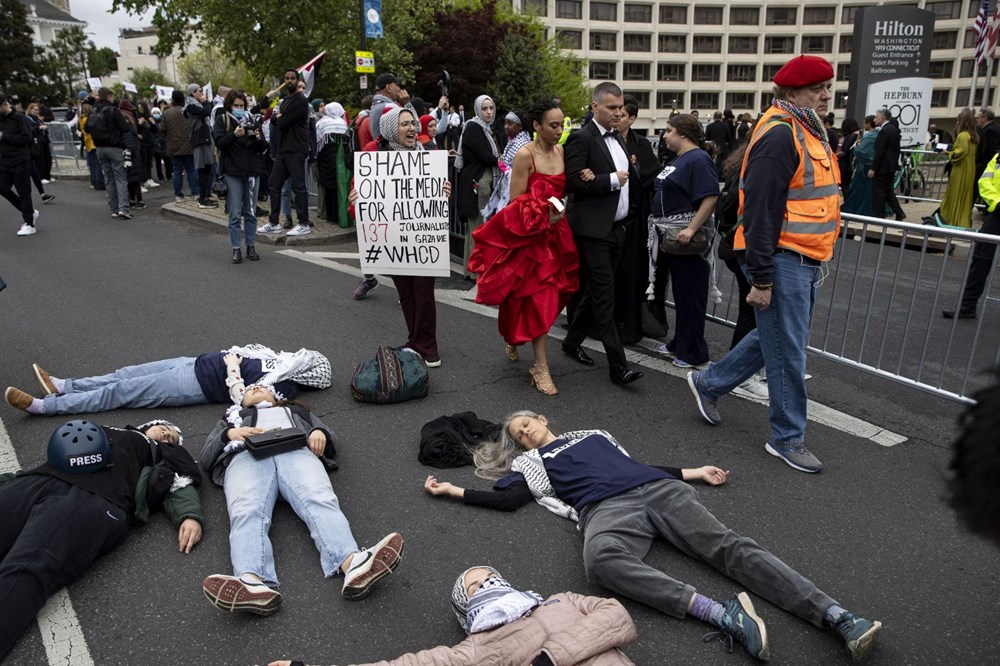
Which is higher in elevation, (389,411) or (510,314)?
(510,314)

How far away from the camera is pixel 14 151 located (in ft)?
36.1

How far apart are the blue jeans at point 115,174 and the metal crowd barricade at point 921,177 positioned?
15.5m

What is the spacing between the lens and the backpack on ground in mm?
5301

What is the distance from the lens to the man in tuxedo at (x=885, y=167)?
1301cm

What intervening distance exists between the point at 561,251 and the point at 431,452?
2069 mm

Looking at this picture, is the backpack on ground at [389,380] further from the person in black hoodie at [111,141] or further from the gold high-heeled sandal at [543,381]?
the person in black hoodie at [111,141]

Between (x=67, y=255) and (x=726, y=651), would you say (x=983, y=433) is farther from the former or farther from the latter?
(x=67, y=255)

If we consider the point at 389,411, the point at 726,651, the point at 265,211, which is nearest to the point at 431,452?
the point at 389,411

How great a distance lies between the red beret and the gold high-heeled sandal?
2.54m

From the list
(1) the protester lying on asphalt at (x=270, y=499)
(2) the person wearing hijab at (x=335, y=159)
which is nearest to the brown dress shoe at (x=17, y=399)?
(1) the protester lying on asphalt at (x=270, y=499)

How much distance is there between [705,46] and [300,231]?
7781 centimetres

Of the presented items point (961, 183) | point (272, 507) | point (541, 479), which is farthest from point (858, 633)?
point (961, 183)

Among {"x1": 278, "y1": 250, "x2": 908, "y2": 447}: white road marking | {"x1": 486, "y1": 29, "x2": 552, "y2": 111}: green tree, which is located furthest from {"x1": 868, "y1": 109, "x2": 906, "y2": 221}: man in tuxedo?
{"x1": 486, "y1": 29, "x2": 552, "y2": 111}: green tree

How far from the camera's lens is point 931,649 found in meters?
2.95
